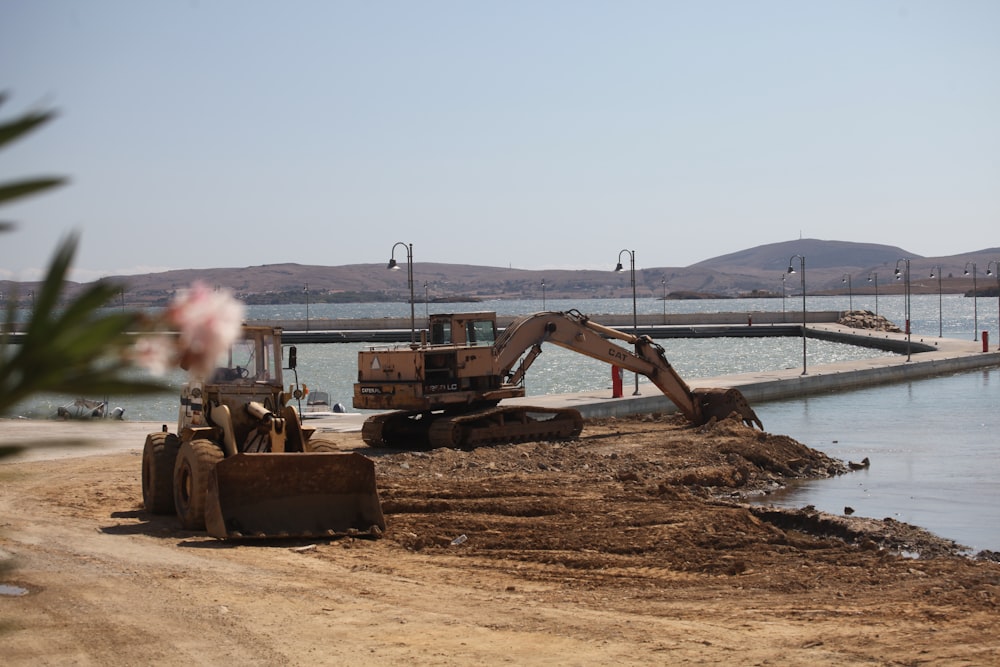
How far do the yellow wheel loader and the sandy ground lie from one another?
1.03ft

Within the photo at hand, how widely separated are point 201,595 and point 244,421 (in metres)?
3.95

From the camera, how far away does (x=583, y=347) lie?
26359mm

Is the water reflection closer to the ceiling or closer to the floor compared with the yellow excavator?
closer to the floor

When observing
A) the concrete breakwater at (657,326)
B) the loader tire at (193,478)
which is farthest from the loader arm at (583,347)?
the concrete breakwater at (657,326)

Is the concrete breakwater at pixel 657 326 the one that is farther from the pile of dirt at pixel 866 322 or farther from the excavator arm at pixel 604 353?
the excavator arm at pixel 604 353

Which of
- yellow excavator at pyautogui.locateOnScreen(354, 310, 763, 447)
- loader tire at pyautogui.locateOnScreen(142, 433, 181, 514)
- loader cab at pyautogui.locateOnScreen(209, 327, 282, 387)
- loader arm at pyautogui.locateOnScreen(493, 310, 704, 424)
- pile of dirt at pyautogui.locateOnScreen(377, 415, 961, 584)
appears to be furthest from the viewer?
loader arm at pyautogui.locateOnScreen(493, 310, 704, 424)

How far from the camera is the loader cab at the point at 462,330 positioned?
24.6 m

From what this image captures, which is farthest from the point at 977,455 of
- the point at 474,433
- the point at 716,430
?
the point at 474,433

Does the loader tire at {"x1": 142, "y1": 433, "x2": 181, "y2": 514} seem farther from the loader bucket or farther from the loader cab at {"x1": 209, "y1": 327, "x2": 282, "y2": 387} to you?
the loader bucket

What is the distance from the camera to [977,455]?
2627 cm

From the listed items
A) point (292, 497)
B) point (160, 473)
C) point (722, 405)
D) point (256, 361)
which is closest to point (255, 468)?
point (292, 497)

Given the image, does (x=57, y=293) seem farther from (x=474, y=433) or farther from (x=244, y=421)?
(x=474, y=433)

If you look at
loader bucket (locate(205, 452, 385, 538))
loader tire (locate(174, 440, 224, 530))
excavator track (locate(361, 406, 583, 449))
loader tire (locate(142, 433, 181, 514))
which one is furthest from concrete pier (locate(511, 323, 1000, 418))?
loader tire (locate(174, 440, 224, 530))

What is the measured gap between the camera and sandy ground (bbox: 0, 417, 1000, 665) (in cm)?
927
